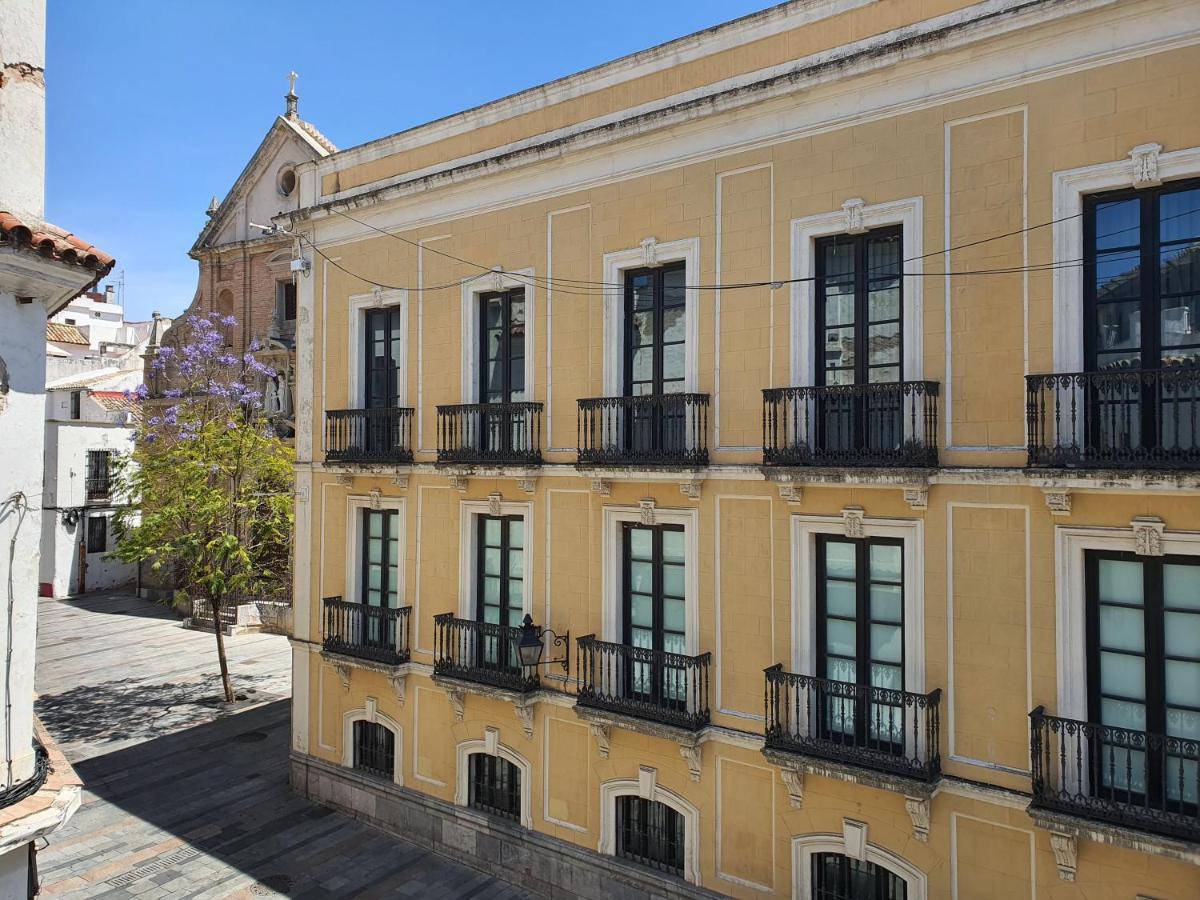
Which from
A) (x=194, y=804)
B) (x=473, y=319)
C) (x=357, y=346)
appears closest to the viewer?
(x=473, y=319)

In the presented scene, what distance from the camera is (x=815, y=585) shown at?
1053 centimetres

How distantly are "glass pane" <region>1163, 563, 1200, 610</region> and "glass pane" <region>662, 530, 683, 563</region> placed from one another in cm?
576

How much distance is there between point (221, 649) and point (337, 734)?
7.71m

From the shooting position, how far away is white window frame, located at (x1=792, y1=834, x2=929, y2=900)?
9648 mm

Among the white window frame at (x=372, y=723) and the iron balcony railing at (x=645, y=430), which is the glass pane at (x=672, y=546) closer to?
the iron balcony railing at (x=645, y=430)

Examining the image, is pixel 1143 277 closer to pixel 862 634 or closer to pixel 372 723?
pixel 862 634

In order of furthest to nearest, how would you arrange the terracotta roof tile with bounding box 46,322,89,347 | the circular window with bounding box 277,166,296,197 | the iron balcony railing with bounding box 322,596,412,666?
the terracotta roof tile with bounding box 46,322,89,347, the circular window with bounding box 277,166,296,197, the iron balcony railing with bounding box 322,596,412,666

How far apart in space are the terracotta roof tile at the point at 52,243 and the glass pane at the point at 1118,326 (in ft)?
32.8

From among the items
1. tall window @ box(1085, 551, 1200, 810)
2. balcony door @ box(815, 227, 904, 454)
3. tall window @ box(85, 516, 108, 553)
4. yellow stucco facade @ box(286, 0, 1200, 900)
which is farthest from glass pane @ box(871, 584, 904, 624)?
tall window @ box(85, 516, 108, 553)

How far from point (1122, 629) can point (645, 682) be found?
19.7 ft

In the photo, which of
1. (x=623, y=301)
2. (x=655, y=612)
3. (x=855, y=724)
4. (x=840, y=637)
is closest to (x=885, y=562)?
(x=840, y=637)

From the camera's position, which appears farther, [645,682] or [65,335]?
[65,335]

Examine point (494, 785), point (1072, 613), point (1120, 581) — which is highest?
point (1120, 581)

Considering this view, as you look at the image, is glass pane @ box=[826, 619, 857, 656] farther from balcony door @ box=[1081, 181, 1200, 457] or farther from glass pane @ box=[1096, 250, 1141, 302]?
glass pane @ box=[1096, 250, 1141, 302]
